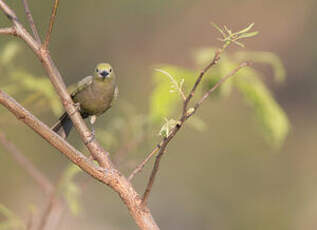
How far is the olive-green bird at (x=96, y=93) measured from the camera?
3221mm

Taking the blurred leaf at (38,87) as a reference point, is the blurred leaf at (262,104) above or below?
above

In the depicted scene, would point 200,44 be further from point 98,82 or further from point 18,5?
point 98,82

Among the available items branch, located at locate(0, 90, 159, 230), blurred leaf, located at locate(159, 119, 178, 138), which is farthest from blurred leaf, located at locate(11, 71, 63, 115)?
blurred leaf, located at locate(159, 119, 178, 138)

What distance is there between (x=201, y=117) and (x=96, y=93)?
21.3ft

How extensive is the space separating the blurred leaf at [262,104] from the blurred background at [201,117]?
5.69 m

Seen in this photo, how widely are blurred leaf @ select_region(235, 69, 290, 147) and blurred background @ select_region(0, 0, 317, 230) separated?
569 cm

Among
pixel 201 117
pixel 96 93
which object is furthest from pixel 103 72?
pixel 201 117

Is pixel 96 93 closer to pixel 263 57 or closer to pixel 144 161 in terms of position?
pixel 263 57

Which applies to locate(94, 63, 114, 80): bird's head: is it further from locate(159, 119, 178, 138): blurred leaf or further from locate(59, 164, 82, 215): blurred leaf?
locate(159, 119, 178, 138): blurred leaf

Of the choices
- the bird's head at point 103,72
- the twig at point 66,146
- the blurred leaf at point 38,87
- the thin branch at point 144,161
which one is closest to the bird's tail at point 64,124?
the blurred leaf at point 38,87

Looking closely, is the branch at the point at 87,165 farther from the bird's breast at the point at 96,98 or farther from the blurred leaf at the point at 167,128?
the bird's breast at the point at 96,98

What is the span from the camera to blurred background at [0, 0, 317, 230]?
8.61 metres

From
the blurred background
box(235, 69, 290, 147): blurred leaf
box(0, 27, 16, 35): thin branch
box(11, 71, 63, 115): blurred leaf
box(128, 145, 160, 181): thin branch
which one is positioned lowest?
box(128, 145, 160, 181): thin branch

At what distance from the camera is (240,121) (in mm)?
10141
